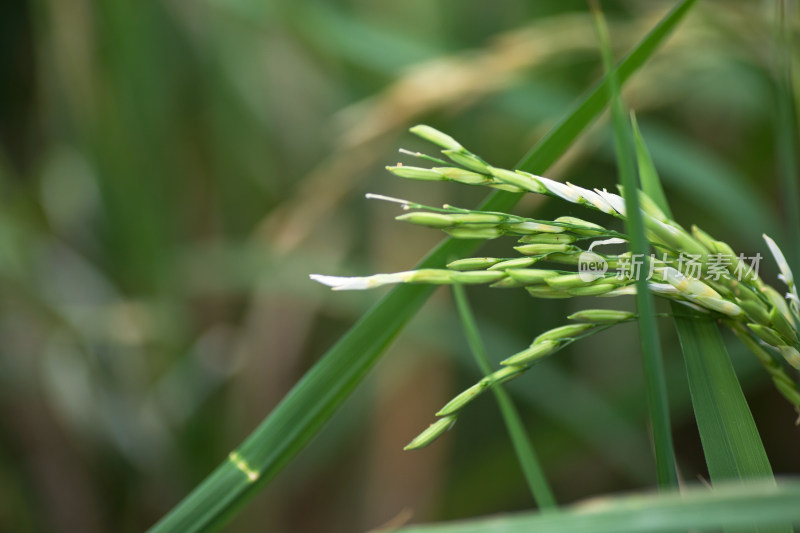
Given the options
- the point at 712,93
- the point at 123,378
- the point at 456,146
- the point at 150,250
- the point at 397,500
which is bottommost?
the point at 397,500

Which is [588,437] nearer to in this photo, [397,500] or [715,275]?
[397,500]

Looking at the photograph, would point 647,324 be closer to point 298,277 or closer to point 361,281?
point 361,281

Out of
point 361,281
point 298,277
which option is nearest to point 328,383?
point 361,281

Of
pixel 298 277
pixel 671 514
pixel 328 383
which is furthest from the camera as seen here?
pixel 298 277

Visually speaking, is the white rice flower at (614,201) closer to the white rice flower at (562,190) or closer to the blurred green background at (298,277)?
the white rice flower at (562,190)

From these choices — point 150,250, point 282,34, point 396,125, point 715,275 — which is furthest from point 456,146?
point 282,34

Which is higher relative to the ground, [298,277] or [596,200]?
[596,200]

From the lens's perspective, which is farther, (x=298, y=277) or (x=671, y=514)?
(x=298, y=277)
